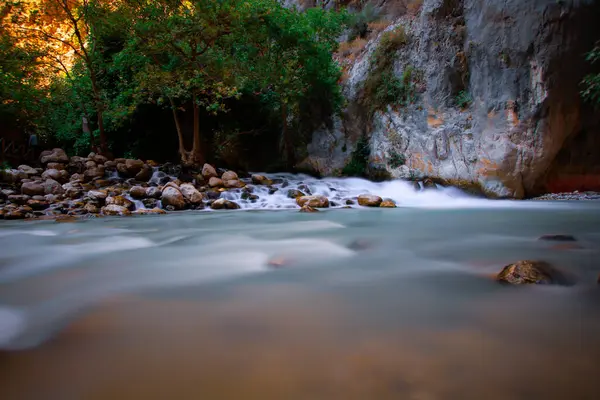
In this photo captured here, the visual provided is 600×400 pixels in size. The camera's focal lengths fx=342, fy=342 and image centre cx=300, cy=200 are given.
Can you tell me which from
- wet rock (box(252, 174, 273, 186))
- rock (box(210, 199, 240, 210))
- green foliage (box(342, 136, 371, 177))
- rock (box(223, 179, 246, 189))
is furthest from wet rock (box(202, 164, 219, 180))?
green foliage (box(342, 136, 371, 177))

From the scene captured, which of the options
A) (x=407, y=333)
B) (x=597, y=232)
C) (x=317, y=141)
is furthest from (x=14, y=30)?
(x=597, y=232)

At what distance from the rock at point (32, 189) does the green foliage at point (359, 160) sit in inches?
330

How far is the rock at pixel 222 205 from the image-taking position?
783cm

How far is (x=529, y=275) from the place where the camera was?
2074mm

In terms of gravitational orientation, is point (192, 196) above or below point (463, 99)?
below

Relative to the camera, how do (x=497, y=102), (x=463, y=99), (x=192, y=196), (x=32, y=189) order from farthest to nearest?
(x=463, y=99), (x=497, y=102), (x=192, y=196), (x=32, y=189)

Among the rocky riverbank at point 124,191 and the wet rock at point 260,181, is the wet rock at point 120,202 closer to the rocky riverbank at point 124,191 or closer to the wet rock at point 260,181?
the rocky riverbank at point 124,191

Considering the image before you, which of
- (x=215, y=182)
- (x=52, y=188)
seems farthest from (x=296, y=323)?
(x=52, y=188)

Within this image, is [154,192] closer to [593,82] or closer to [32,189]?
[32,189]

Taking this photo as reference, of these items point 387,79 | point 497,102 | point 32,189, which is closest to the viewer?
point 32,189

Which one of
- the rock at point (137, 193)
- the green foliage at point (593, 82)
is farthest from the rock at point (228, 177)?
the green foliage at point (593, 82)

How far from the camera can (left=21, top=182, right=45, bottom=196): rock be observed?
25.7 ft

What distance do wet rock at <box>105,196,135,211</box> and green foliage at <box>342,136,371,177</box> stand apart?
672 centimetres

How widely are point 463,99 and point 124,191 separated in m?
9.03
